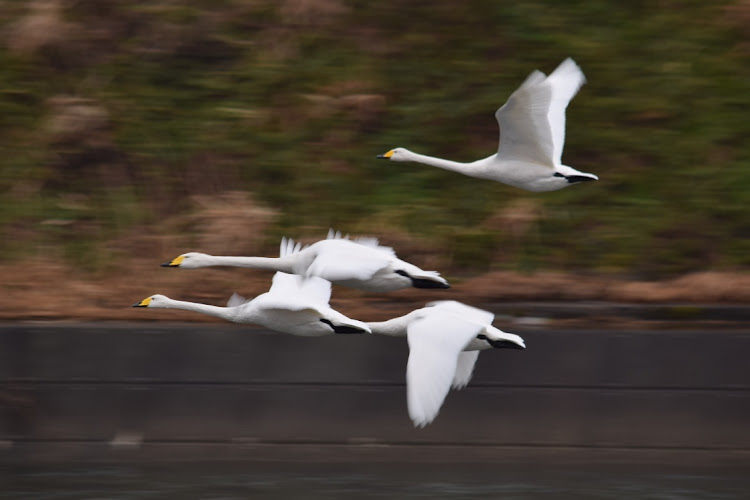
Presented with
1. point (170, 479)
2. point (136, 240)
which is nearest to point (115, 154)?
point (136, 240)

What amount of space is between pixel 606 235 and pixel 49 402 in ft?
13.3

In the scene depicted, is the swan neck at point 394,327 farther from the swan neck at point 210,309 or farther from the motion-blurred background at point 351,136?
the motion-blurred background at point 351,136

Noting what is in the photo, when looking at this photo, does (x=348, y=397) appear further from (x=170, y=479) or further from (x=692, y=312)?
(x=692, y=312)

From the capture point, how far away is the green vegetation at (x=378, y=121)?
10.6m

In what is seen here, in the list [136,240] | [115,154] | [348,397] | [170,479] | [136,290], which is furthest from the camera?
[115,154]

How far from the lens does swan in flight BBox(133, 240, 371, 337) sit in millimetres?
7654

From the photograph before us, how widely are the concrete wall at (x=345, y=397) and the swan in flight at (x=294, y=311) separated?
875 millimetres

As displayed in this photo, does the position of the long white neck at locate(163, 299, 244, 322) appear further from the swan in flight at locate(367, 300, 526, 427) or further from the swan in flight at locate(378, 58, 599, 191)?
the swan in flight at locate(378, 58, 599, 191)

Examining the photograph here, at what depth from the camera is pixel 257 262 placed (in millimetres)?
8445

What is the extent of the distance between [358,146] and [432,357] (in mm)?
4859

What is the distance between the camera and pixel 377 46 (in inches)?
481

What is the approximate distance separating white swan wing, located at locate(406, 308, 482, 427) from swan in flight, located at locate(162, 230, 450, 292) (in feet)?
1.35

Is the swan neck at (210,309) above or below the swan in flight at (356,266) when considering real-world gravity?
below

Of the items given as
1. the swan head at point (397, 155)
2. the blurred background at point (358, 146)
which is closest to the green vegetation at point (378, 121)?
the blurred background at point (358, 146)
